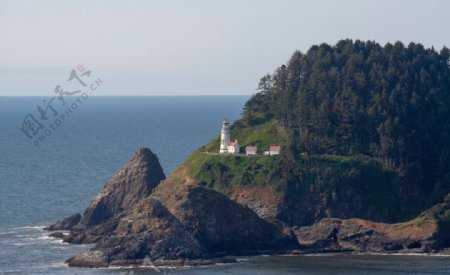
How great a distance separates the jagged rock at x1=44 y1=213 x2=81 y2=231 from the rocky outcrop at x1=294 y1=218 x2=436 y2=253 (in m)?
23.4

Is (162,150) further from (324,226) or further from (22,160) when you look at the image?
(324,226)

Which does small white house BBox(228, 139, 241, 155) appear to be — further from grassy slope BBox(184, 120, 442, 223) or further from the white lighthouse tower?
grassy slope BBox(184, 120, 442, 223)

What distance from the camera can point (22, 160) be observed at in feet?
579

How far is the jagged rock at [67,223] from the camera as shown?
377ft

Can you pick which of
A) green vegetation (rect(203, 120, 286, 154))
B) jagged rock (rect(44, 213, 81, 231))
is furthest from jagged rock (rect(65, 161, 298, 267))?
green vegetation (rect(203, 120, 286, 154))

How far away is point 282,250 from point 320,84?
31.5 meters

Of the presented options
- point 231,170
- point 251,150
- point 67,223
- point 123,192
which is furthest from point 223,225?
point 251,150

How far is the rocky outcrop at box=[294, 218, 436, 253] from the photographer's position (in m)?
102

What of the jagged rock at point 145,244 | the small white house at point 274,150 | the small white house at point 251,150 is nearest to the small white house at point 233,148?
the small white house at point 251,150

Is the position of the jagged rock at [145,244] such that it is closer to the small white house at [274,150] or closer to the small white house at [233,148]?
the small white house at [274,150]

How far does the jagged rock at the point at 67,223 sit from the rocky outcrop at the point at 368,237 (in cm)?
2343

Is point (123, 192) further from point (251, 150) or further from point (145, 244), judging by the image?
point (145, 244)

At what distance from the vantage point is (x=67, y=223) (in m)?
116

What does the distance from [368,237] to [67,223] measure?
30.2m
